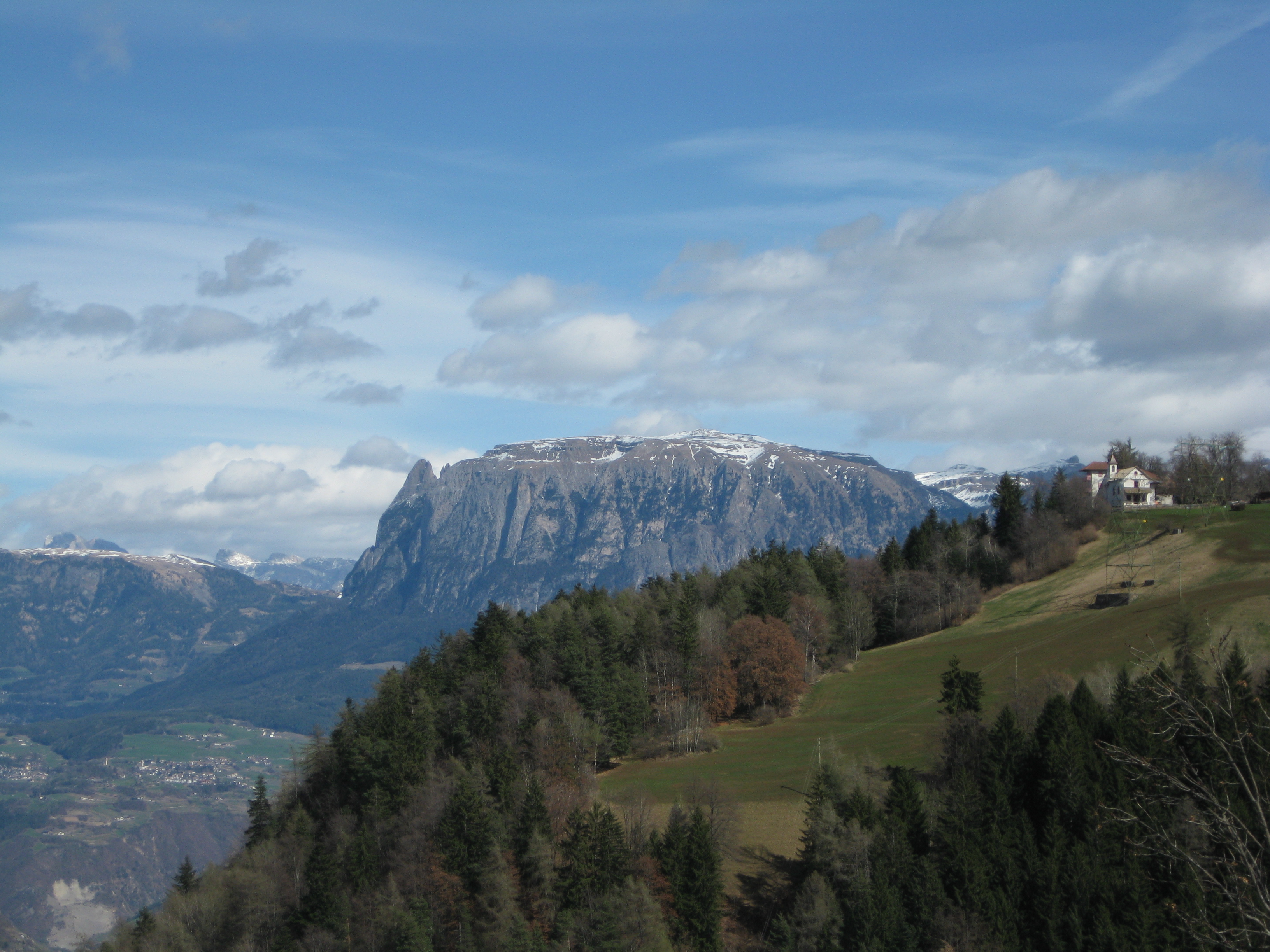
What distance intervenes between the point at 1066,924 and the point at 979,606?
83.1 meters

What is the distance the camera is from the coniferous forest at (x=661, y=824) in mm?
70500

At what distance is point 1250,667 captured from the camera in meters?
93.2

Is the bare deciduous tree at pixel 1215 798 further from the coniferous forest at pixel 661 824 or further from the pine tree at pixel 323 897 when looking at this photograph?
the pine tree at pixel 323 897

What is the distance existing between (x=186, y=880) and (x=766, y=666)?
6959 cm

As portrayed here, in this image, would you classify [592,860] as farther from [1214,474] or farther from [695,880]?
[1214,474]

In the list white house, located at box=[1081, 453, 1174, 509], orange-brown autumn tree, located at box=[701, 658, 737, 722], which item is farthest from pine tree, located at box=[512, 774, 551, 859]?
white house, located at box=[1081, 453, 1174, 509]

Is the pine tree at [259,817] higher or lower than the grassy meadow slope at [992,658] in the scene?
lower

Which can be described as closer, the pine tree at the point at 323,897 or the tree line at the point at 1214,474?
the pine tree at the point at 323,897

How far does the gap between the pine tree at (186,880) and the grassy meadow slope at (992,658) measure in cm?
4781

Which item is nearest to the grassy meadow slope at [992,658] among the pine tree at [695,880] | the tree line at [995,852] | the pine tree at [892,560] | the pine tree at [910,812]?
the tree line at [995,852]

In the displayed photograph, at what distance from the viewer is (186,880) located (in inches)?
4567

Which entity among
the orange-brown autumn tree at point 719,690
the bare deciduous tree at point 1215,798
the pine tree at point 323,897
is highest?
the bare deciduous tree at point 1215,798

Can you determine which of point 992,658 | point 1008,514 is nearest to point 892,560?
point 1008,514

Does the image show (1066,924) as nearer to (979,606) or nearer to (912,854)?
(912,854)
